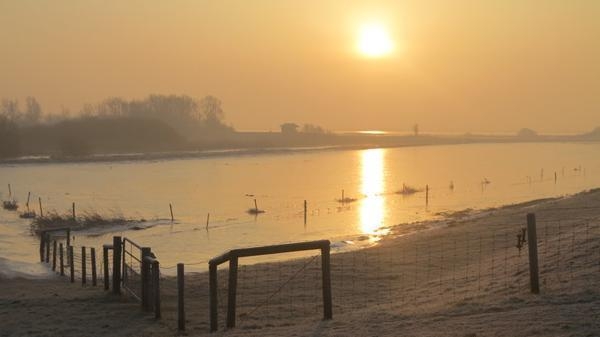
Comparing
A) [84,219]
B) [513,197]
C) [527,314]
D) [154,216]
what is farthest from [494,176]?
[527,314]

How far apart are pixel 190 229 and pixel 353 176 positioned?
54722 millimetres

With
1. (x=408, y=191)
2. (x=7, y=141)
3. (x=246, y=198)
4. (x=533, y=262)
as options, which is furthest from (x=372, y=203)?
(x=7, y=141)

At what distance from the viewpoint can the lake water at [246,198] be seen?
3784 cm

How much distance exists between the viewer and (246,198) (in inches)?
2527

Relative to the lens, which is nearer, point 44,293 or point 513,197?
point 44,293

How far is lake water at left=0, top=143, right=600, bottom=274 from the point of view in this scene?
124 ft

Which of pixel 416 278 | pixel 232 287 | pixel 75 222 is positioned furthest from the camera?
pixel 75 222

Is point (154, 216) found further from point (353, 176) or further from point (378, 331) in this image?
point (353, 176)

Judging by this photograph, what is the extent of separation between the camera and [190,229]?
42750 mm

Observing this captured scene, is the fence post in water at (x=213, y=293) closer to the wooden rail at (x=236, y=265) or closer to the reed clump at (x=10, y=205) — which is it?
the wooden rail at (x=236, y=265)

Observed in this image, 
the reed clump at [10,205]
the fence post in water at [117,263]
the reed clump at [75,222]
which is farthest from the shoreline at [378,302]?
the reed clump at [10,205]

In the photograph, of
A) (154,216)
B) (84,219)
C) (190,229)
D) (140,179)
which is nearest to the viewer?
(190,229)

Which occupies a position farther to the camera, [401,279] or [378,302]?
[401,279]

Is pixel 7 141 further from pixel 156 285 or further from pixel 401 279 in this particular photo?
pixel 156 285
